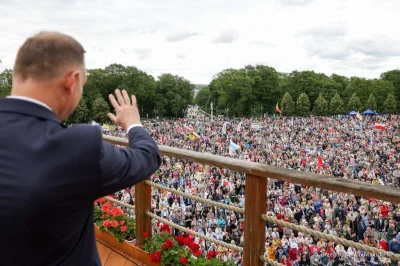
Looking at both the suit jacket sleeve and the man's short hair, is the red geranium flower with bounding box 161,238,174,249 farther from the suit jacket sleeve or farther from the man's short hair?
the man's short hair

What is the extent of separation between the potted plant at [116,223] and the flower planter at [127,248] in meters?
0.06

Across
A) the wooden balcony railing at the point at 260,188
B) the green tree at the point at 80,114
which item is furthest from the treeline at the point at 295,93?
the wooden balcony railing at the point at 260,188

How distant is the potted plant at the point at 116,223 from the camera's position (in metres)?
3.49

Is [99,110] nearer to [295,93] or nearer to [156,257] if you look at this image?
[295,93]

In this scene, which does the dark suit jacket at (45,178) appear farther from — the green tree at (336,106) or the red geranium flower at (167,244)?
the green tree at (336,106)

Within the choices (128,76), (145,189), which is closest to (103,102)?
(128,76)

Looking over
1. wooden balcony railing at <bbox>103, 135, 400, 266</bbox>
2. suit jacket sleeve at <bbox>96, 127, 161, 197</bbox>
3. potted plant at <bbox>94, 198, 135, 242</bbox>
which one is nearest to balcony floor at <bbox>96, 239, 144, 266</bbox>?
potted plant at <bbox>94, 198, 135, 242</bbox>

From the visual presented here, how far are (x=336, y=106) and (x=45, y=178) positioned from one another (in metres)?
81.0

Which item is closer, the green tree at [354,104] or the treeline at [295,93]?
the treeline at [295,93]

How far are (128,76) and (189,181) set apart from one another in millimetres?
59700

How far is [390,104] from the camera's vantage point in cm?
7862

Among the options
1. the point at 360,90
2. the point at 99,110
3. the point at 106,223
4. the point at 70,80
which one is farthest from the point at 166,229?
the point at 360,90

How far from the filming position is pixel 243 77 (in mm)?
76500

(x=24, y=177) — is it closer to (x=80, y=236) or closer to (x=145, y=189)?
(x=80, y=236)
